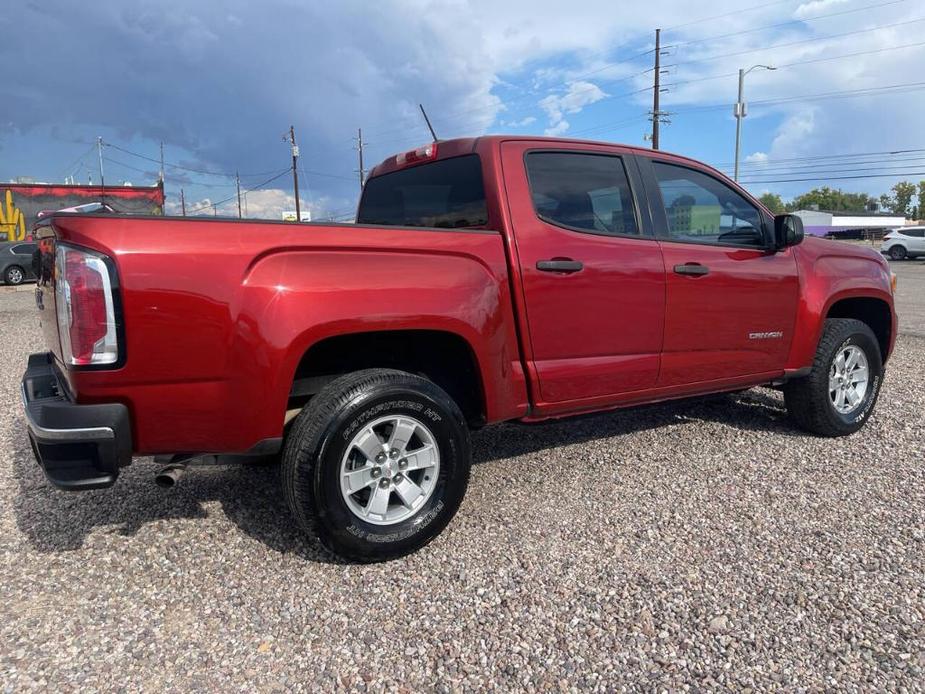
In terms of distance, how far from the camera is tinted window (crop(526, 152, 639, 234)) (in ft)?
11.1

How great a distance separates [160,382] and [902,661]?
274cm

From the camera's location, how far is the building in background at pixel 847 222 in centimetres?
8493

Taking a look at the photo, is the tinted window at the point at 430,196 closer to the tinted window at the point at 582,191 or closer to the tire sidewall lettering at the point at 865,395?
the tinted window at the point at 582,191

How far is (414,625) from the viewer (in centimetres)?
241

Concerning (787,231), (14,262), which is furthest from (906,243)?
(14,262)

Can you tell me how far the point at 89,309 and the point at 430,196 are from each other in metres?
1.97

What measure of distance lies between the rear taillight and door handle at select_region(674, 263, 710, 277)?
2834 millimetres

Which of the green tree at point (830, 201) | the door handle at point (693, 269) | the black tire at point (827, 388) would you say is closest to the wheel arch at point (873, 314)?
the black tire at point (827, 388)

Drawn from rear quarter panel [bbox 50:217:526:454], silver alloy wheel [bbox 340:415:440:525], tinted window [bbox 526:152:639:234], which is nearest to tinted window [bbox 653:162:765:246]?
tinted window [bbox 526:152:639:234]

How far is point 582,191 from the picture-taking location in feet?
11.6

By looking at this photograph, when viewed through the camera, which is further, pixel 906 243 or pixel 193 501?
pixel 906 243

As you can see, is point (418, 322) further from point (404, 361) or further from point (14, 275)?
point (14, 275)

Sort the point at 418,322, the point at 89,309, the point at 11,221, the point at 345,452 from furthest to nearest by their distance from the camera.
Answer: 1. the point at 11,221
2. the point at 418,322
3. the point at 345,452
4. the point at 89,309

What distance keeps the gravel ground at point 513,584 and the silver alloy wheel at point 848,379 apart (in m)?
0.55
